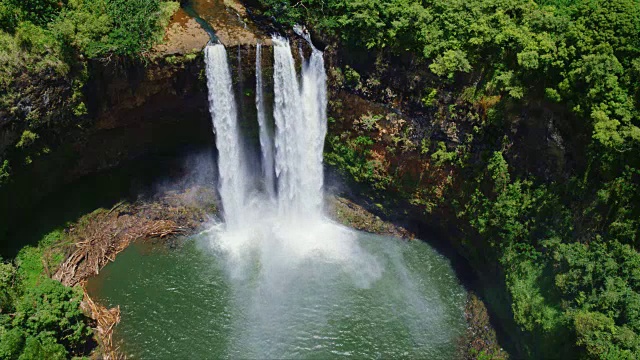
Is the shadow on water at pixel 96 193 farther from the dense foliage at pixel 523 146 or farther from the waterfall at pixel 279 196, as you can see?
the dense foliage at pixel 523 146

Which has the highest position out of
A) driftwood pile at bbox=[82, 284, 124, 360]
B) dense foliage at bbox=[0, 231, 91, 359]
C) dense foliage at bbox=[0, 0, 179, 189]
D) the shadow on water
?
dense foliage at bbox=[0, 0, 179, 189]

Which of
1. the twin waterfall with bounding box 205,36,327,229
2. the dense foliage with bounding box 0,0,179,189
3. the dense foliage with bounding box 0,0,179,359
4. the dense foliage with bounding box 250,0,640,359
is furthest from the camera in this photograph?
the twin waterfall with bounding box 205,36,327,229

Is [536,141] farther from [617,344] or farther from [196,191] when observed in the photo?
[196,191]

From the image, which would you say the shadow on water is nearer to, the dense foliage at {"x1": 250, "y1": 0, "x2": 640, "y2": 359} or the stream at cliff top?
the stream at cliff top

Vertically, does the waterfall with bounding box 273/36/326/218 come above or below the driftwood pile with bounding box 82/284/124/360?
above

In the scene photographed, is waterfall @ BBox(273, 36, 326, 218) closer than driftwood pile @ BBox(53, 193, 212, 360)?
No

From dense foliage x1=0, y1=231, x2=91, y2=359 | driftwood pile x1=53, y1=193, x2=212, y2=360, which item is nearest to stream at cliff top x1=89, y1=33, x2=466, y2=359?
driftwood pile x1=53, y1=193, x2=212, y2=360

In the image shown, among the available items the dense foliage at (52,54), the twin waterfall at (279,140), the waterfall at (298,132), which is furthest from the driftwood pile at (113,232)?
the waterfall at (298,132)
